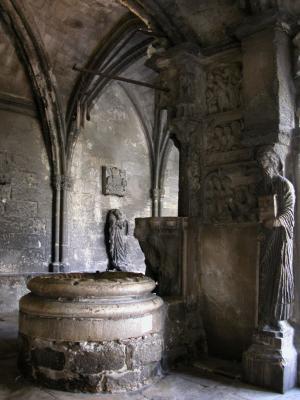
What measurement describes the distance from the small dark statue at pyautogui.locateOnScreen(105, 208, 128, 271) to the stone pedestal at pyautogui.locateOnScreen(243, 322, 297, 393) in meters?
6.99

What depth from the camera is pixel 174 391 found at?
3.66 meters

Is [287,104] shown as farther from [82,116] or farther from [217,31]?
[82,116]

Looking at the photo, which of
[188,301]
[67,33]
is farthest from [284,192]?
Answer: [67,33]

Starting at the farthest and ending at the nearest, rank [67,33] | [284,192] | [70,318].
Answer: [67,33]
[284,192]
[70,318]

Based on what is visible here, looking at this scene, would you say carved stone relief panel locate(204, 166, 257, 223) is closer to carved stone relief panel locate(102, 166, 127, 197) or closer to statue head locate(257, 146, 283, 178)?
statue head locate(257, 146, 283, 178)

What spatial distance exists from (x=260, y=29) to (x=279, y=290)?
267cm

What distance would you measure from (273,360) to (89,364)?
167 centimetres

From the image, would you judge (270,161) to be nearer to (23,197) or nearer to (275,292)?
(275,292)

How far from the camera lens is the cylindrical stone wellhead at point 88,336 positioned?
3.61m

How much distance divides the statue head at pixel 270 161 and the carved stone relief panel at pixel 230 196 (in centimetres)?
37

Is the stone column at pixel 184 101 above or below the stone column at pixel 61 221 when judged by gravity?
above

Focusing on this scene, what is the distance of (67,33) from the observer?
898 centimetres

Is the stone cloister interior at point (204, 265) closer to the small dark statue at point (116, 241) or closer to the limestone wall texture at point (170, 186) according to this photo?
the small dark statue at point (116, 241)

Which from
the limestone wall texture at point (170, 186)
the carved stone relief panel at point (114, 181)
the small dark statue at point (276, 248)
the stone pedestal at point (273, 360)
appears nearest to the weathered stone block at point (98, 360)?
the stone pedestal at point (273, 360)
